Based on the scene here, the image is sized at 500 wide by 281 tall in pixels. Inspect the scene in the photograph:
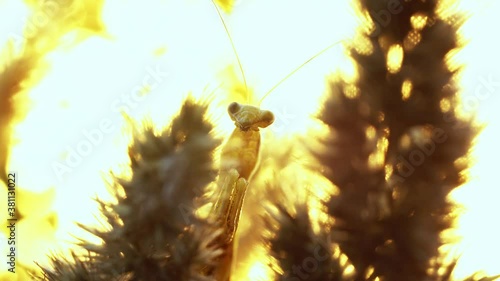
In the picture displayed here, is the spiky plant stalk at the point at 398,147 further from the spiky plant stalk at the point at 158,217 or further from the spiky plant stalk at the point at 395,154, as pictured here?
the spiky plant stalk at the point at 158,217

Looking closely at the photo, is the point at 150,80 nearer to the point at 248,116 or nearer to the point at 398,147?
the point at 248,116

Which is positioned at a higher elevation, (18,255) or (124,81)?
(124,81)

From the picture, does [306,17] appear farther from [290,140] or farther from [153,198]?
[153,198]

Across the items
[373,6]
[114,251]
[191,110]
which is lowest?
[114,251]

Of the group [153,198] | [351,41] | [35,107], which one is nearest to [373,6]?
[351,41]

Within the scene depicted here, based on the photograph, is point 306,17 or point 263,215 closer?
point 263,215

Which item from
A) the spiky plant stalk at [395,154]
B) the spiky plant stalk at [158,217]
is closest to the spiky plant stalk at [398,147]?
the spiky plant stalk at [395,154]

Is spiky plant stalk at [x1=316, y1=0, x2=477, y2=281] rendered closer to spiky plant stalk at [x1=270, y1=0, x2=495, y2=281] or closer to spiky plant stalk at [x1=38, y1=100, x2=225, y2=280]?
spiky plant stalk at [x1=270, y1=0, x2=495, y2=281]
